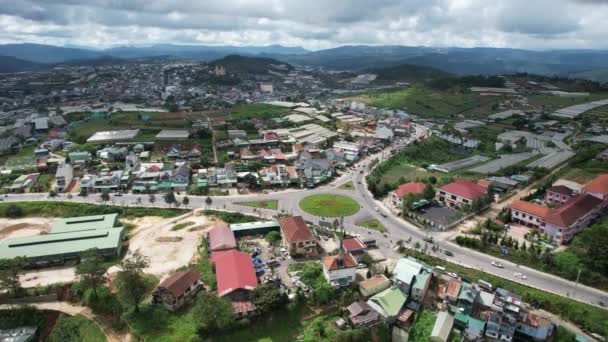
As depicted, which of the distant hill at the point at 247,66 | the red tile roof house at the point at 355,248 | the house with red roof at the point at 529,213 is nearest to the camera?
the red tile roof house at the point at 355,248

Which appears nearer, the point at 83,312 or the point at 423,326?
the point at 423,326

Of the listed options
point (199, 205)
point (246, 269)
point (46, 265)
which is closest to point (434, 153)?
point (199, 205)

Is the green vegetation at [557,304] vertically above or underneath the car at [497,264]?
above

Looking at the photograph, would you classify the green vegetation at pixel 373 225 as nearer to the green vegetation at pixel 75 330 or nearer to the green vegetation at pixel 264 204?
the green vegetation at pixel 264 204

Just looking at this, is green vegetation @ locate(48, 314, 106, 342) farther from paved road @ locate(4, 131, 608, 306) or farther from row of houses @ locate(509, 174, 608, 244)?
row of houses @ locate(509, 174, 608, 244)

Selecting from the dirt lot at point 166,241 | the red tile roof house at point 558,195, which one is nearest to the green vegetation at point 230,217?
the dirt lot at point 166,241

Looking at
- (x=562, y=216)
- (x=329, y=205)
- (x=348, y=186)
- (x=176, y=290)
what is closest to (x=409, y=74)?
A: (x=348, y=186)

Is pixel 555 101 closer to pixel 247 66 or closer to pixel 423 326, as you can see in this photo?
pixel 423 326

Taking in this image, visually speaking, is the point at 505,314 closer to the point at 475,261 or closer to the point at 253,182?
the point at 475,261
